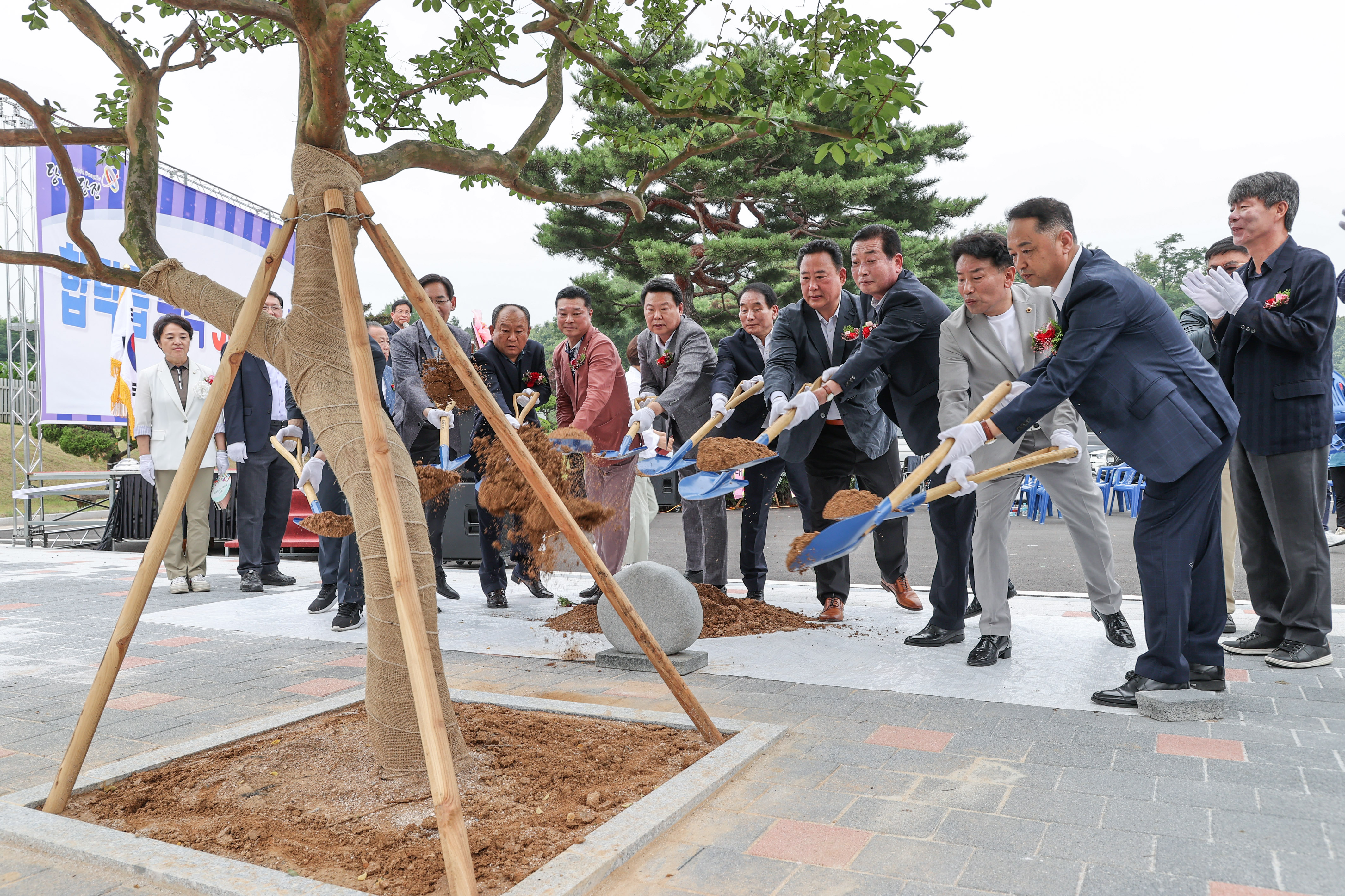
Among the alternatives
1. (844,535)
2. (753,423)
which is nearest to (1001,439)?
(844,535)

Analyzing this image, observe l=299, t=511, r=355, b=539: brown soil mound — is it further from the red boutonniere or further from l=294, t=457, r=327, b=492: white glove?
the red boutonniere

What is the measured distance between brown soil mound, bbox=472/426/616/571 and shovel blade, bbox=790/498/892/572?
999mm

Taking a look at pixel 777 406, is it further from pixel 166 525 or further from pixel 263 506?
pixel 263 506

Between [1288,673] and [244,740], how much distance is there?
414 cm

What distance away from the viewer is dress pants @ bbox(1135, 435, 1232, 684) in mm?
3217

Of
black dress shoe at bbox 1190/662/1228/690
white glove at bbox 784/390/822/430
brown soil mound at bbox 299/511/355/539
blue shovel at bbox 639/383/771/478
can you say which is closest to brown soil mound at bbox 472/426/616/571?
blue shovel at bbox 639/383/771/478

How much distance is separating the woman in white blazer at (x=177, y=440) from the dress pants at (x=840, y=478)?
4639mm

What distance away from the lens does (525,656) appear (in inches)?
179

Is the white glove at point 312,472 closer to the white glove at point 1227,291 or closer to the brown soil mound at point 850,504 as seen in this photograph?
the brown soil mound at point 850,504

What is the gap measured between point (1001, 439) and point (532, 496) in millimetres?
2187

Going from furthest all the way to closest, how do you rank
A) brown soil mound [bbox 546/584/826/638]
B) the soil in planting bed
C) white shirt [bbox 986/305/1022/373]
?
brown soil mound [bbox 546/584/826/638], white shirt [bbox 986/305/1022/373], the soil in planting bed

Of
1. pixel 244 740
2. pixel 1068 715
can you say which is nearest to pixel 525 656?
pixel 244 740

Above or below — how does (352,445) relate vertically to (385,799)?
above

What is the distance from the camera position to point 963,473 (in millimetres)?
3627
